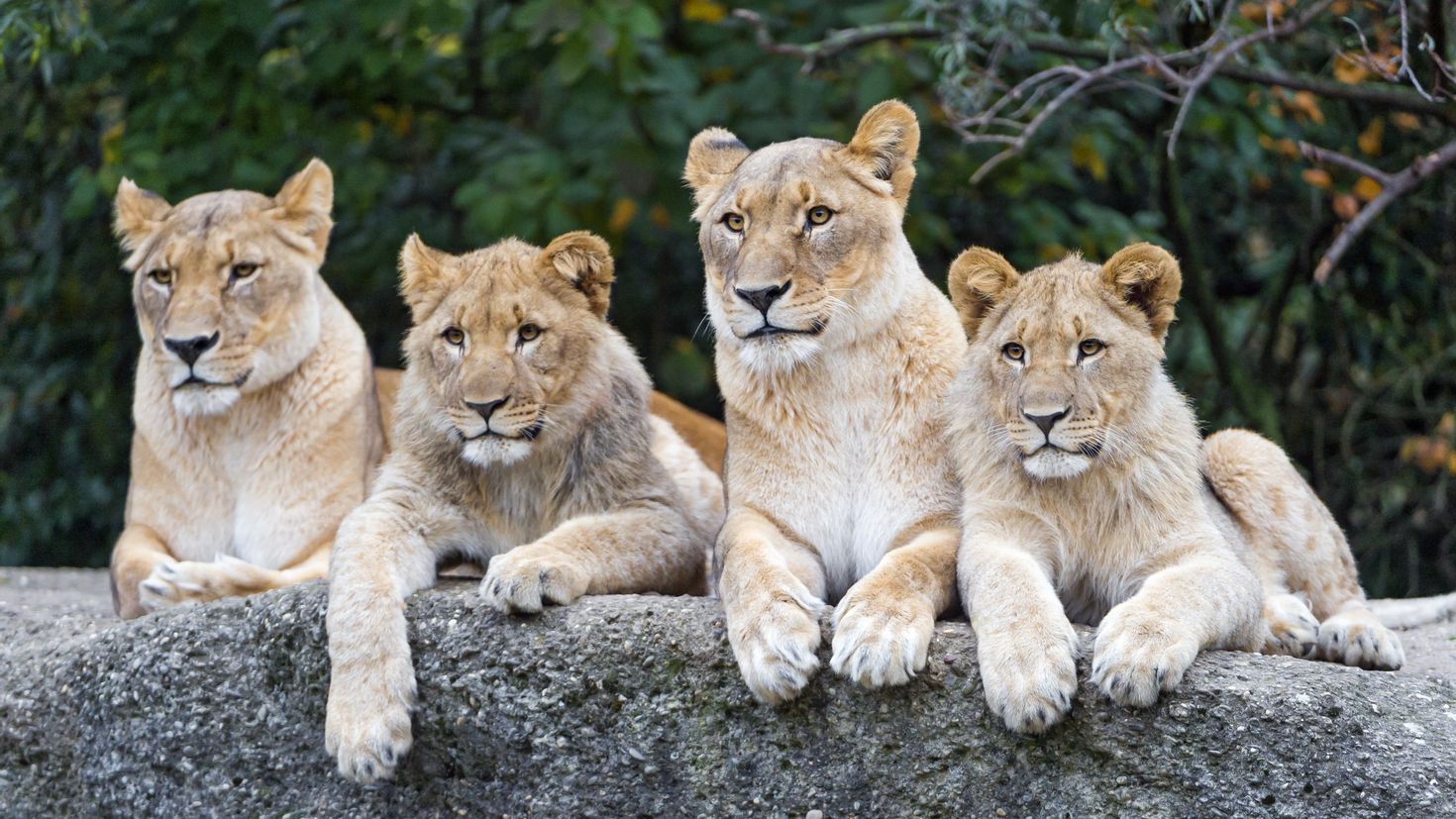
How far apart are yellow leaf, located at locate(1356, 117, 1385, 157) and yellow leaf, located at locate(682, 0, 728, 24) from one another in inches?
119

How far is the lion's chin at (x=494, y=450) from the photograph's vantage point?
407 cm

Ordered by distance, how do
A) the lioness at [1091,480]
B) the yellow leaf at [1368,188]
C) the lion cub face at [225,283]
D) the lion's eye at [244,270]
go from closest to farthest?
the lioness at [1091,480] → the lion cub face at [225,283] → the lion's eye at [244,270] → the yellow leaf at [1368,188]

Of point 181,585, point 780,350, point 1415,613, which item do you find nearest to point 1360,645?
point 1415,613

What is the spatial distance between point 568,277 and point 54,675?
65.3 inches

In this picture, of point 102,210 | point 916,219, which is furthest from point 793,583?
point 102,210

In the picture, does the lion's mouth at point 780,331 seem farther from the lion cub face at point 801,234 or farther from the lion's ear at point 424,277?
the lion's ear at point 424,277

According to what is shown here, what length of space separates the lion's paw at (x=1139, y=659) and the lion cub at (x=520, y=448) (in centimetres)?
124

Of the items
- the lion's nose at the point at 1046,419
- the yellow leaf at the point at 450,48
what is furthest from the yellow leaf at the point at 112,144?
the lion's nose at the point at 1046,419

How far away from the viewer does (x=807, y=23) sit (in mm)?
6809

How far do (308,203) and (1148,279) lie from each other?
8.76 feet

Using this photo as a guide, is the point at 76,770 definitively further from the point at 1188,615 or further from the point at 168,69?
the point at 168,69

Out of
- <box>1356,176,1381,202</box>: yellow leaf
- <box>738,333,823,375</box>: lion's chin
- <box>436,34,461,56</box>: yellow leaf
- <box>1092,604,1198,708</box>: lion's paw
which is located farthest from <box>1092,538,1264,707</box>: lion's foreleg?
<box>436,34,461,56</box>: yellow leaf

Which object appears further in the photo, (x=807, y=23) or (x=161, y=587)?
(x=807, y=23)

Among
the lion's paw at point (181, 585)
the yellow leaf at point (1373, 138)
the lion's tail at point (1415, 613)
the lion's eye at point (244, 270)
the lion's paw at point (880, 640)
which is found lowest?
the lion's tail at point (1415, 613)
